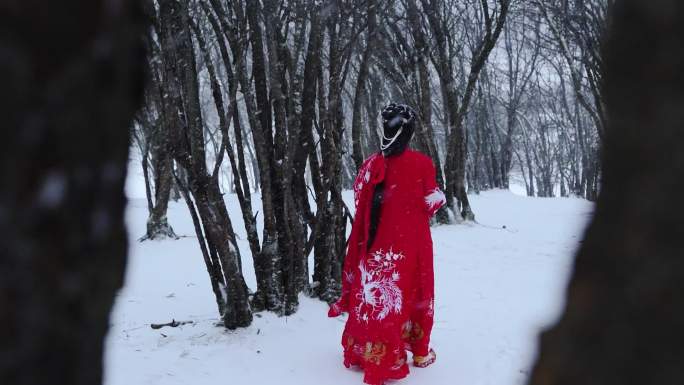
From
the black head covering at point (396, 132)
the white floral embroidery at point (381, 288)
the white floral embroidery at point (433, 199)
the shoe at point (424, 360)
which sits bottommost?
the shoe at point (424, 360)

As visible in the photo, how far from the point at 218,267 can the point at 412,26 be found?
22.8ft

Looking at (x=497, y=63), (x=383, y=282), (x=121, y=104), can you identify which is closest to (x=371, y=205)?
(x=383, y=282)

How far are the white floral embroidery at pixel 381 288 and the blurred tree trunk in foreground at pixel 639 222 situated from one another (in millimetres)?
2538

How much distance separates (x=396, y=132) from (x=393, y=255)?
71 centimetres

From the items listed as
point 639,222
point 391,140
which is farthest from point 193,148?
point 639,222

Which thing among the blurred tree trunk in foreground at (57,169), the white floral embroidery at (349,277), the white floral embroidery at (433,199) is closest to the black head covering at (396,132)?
the white floral embroidery at (433,199)

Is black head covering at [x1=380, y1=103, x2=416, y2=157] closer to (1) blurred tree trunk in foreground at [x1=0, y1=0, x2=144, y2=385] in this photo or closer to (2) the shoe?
(2) the shoe

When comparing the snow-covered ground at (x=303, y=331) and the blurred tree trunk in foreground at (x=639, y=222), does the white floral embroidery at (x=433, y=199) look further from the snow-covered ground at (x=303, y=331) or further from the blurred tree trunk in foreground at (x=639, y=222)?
the blurred tree trunk in foreground at (x=639, y=222)

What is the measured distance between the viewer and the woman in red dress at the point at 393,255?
3.04 meters

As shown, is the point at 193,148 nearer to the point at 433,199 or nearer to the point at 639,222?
the point at 433,199

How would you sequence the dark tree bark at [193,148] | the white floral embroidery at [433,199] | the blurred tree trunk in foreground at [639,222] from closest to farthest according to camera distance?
the blurred tree trunk in foreground at [639,222], the white floral embroidery at [433,199], the dark tree bark at [193,148]

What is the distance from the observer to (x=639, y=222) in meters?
0.49

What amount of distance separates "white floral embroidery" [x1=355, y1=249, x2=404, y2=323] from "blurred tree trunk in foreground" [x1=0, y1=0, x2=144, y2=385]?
2526mm

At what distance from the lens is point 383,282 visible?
307 cm
